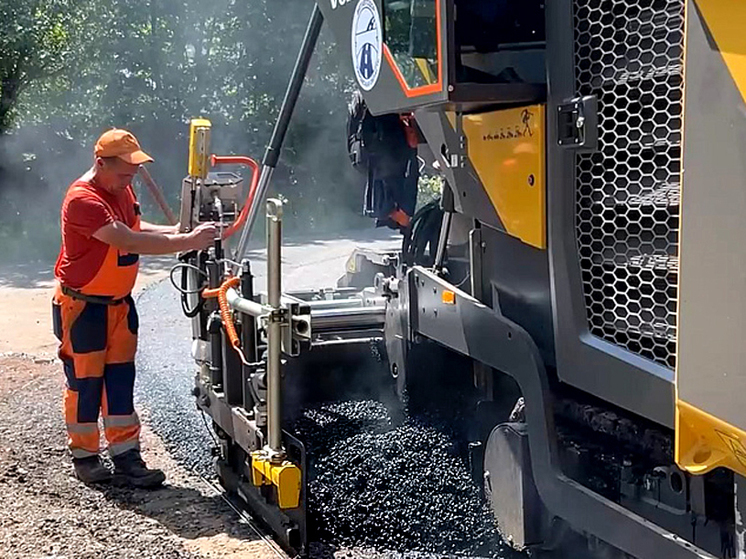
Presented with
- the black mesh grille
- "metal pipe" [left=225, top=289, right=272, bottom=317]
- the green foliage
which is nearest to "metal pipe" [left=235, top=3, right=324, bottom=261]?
"metal pipe" [left=225, top=289, right=272, bottom=317]

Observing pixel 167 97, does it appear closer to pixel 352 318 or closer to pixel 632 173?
pixel 352 318

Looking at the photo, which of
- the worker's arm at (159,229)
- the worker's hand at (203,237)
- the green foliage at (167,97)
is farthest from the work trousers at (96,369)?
the green foliage at (167,97)

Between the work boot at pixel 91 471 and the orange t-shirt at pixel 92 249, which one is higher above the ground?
the orange t-shirt at pixel 92 249

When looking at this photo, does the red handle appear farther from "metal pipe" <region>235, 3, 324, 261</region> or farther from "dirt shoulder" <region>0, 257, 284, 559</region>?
"dirt shoulder" <region>0, 257, 284, 559</region>

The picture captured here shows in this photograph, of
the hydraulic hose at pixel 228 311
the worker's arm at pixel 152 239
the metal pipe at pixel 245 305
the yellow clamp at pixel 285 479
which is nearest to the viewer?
the yellow clamp at pixel 285 479

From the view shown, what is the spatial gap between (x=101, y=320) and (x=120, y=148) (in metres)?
0.84

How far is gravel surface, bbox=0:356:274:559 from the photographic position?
4.10 m

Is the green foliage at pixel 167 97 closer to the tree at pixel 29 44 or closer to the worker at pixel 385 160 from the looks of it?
the tree at pixel 29 44

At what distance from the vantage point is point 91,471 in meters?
4.91

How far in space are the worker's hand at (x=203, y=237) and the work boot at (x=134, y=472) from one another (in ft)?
3.75

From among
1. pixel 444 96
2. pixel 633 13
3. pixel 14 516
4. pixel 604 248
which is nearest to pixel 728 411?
pixel 604 248

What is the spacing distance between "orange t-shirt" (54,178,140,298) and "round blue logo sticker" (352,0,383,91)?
67.8 inches

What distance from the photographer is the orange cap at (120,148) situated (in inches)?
189

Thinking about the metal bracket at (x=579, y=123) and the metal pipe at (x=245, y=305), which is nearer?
the metal bracket at (x=579, y=123)
